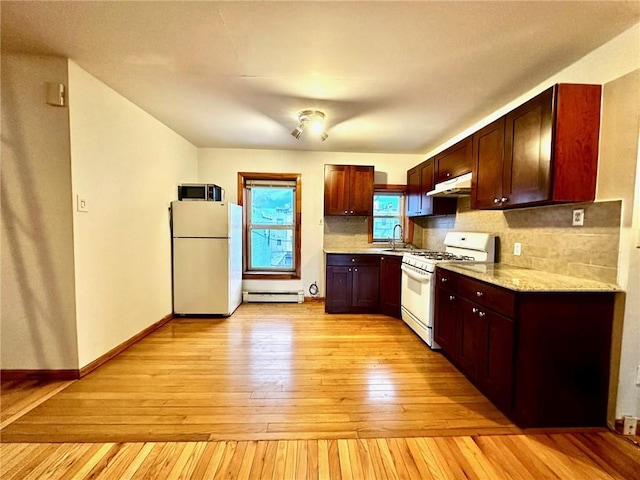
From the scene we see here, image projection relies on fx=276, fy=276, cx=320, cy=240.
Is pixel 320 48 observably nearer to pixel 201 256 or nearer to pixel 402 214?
pixel 201 256

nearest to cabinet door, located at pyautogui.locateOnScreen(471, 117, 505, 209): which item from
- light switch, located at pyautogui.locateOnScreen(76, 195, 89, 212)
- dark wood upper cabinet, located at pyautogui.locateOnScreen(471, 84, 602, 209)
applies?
dark wood upper cabinet, located at pyautogui.locateOnScreen(471, 84, 602, 209)

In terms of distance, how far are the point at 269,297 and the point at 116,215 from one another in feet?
7.72

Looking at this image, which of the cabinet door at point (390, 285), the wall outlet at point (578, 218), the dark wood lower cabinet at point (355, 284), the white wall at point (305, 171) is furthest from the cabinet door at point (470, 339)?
the white wall at point (305, 171)

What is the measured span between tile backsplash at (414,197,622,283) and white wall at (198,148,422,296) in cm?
177

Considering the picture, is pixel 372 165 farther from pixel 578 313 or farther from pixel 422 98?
pixel 578 313

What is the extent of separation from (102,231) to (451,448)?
9.67 ft

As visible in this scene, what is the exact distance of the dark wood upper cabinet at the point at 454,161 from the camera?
2.75 meters

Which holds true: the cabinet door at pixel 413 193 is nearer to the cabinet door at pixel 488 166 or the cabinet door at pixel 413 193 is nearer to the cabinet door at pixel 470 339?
the cabinet door at pixel 488 166

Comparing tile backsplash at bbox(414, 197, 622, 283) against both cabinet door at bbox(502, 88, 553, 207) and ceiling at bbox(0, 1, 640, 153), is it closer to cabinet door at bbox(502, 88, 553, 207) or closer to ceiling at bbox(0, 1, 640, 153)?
cabinet door at bbox(502, 88, 553, 207)

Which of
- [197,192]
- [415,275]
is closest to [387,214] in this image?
[415,275]

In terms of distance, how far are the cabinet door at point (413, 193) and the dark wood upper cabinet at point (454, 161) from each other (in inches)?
19.8

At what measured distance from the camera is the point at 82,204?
2.13 metres

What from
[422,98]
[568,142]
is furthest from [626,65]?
[422,98]

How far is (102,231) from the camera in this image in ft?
7.68
